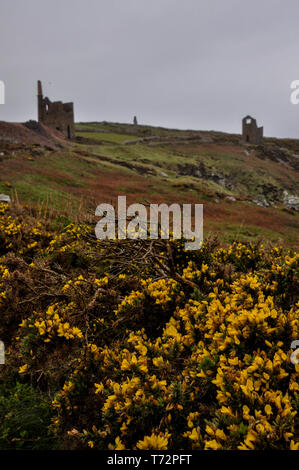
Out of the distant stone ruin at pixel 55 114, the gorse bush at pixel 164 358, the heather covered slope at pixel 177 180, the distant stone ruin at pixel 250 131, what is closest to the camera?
the gorse bush at pixel 164 358

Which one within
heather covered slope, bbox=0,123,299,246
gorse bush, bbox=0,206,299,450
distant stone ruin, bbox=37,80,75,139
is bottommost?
gorse bush, bbox=0,206,299,450

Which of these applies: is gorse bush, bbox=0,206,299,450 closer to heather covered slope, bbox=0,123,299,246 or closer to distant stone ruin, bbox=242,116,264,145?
heather covered slope, bbox=0,123,299,246

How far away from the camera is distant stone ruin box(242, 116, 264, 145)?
74438 millimetres

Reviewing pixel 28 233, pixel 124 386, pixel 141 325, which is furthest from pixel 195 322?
pixel 28 233

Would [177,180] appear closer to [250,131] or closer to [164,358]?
[164,358]

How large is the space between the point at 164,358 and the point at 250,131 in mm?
82062

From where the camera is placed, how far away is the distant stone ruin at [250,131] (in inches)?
2931

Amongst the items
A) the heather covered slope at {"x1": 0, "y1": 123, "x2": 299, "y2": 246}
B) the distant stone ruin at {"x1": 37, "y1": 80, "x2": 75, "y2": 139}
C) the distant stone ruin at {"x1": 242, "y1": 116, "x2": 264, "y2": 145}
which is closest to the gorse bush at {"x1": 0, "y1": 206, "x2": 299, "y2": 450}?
the heather covered slope at {"x1": 0, "y1": 123, "x2": 299, "y2": 246}

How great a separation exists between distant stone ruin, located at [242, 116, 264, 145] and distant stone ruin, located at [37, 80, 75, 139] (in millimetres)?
44859

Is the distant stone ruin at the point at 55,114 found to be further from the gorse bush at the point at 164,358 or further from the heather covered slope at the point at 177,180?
the gorse bush at the point at 164,358

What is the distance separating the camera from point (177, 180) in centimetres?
3556

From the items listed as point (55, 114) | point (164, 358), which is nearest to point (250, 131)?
point (55, 114)

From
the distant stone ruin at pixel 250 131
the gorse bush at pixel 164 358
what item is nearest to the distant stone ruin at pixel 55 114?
the distant stone ruin at pixel 250 131

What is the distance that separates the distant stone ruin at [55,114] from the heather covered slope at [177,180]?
368cm
